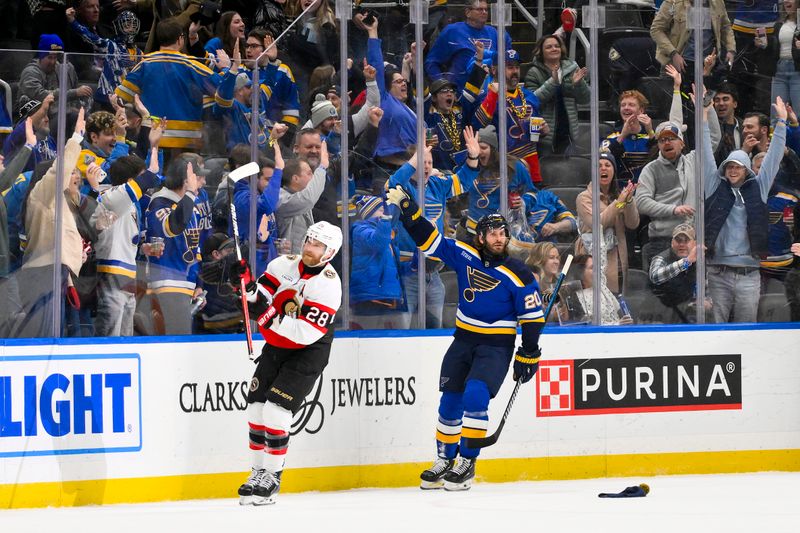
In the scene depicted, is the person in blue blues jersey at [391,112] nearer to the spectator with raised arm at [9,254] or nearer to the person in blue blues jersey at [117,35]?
the person in blue blues jersey at [117,35]

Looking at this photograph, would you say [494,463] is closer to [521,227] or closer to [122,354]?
[521,227]

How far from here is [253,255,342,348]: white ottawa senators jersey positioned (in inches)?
240

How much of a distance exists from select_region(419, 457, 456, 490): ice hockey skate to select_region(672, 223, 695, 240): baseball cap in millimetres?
1804

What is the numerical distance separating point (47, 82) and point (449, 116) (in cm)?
209

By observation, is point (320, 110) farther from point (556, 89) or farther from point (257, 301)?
point (556, 89)

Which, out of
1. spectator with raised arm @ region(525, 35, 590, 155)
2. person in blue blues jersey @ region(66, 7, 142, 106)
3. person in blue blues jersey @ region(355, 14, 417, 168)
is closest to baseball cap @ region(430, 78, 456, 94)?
person in blue blues jersey @ region(355, 14, 417, 168)

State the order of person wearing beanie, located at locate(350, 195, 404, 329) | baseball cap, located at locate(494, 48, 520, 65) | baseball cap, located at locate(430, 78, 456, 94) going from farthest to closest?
baseball cap, located at locate(494, 48, 520, 65) < baseball cap, located at locate(430, 78, 456, 94) < person wearing beanie, located at locate(350, 195, 404, 329)

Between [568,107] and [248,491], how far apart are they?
8.86 feet

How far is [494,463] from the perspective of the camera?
6.88 metres

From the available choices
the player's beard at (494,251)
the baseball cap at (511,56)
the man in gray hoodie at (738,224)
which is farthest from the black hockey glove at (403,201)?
the man in gray hoodie at (738,224)

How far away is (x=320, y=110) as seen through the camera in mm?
6727

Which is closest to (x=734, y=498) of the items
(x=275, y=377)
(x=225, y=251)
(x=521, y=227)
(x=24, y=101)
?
(x=521, y=227)

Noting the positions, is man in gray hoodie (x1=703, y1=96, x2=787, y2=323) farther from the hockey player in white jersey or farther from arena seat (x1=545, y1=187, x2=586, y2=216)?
the hockey player in white jersey

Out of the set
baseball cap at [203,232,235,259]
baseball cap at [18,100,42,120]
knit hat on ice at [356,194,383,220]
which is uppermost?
baseball cap at [18,100,42,120]
